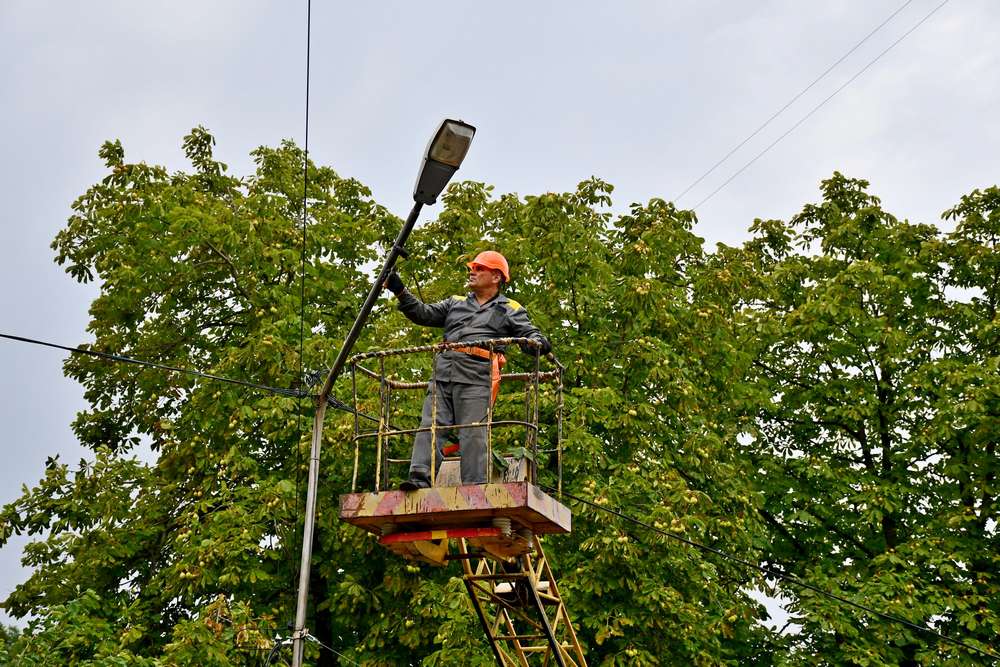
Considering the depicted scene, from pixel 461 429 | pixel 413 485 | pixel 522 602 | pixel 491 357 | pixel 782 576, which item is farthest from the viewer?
pixel 782 576

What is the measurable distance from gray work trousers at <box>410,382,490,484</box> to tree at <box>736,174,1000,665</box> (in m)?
8.43

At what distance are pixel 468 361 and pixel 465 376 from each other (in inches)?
4.8

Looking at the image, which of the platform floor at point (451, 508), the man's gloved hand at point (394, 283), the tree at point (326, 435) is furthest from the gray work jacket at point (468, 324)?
the tree at point (326, 435)

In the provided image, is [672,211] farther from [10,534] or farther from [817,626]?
[10,534]

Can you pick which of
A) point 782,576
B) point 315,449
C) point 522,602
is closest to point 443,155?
point 315,449

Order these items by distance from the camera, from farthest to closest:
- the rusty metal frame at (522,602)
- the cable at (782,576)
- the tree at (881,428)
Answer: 1. the tree at (881,428)
2. the cable at (782,576)
3. the rusty metal frame at (522,602)

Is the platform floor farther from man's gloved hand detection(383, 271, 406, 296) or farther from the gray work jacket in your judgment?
man's gloved hand detection(383, 271, 406, 296)

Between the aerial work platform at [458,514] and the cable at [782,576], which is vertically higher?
the cable at [782,576]

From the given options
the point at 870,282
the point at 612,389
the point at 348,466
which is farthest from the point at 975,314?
the point at 348,466

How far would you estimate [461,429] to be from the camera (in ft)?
31.4

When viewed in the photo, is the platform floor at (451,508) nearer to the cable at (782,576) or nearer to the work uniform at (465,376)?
the work uniform at (465,376)

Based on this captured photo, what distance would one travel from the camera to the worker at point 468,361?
945cm

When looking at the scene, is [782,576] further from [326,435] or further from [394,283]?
[394,283]

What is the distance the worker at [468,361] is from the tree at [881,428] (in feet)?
27.6
